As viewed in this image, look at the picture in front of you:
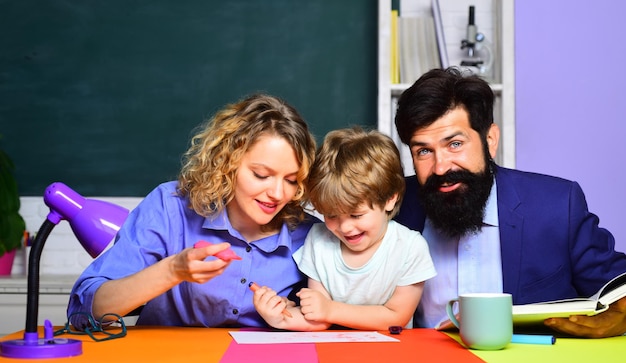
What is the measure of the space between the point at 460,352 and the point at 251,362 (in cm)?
42

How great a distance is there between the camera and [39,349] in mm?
1395

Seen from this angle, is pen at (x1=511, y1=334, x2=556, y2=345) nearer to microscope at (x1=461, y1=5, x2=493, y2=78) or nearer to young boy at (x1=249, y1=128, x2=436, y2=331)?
young boy at (x1=249, y1=128, x2=436, y2=331)

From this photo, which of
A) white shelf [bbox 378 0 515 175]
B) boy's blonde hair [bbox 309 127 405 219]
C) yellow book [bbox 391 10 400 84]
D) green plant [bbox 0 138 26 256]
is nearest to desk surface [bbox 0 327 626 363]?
boy's blonde hair [bbox 309 127 405 219]

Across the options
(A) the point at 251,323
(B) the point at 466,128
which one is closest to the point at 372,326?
(A) the point at 251,323

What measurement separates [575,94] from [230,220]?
84.0 inches

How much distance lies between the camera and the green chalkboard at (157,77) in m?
3.70

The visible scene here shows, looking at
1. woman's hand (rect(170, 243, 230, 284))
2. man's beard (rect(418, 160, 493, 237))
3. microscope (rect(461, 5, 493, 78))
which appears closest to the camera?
woman's hand (rect(170, 243, 230, 284))

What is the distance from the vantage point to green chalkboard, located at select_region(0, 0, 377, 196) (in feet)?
12.1

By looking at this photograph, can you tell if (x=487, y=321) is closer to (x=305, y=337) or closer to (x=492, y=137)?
(x=305, y=337)

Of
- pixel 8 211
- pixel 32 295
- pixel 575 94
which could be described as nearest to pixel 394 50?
pixel 575 94

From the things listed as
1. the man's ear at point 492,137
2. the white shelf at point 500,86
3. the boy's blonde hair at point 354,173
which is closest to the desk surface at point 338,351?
the boy's blonde hair at point 354,173

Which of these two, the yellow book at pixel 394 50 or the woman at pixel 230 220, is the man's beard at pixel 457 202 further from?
the yellow book at pixel 394 50

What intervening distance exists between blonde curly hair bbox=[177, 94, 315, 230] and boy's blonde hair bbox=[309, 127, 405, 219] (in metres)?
0.04

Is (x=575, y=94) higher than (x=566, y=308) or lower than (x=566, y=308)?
higher
